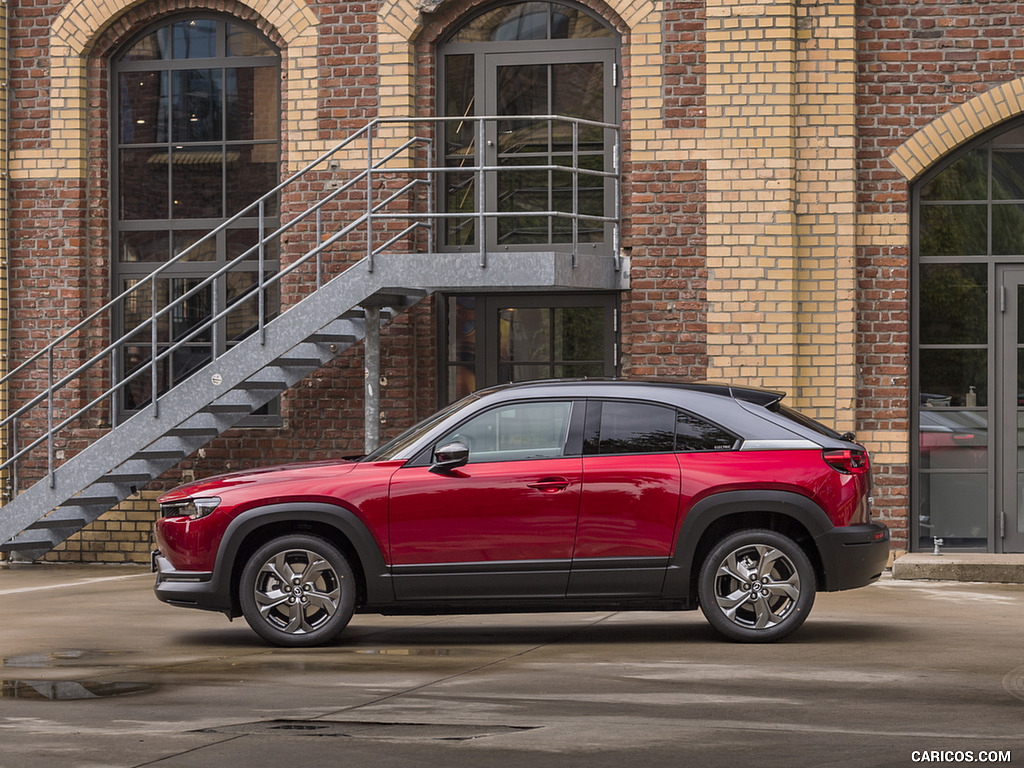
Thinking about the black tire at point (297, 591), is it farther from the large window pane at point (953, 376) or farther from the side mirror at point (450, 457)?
the large window pane at point (953, 376)

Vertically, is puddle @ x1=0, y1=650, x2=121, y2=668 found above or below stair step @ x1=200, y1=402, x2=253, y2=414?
below

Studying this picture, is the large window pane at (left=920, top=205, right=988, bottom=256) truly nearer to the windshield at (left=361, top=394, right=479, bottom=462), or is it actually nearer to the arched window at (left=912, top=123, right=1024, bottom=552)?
the arched window at (left=912, top=123, right=1024, bottom=552)

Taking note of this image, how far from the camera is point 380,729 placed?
6.25 m

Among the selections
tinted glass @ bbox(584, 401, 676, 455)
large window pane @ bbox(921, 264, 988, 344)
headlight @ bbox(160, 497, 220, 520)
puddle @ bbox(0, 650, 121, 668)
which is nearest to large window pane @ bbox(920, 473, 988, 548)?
large window pane @ bbox(921, 264, 988, 344)

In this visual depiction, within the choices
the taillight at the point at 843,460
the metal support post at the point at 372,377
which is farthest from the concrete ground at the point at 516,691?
the metal support post at the point at 372,377

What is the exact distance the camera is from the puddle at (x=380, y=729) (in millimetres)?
6082

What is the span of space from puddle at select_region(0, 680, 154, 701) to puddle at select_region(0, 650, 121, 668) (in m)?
0.64

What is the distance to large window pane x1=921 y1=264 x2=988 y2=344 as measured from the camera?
13398 mm

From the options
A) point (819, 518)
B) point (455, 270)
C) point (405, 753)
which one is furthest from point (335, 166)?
point (405, 753)

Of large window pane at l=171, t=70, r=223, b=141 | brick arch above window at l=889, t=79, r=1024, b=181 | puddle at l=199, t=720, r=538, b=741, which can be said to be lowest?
puddle at l=199, t=720, r=538, b=741

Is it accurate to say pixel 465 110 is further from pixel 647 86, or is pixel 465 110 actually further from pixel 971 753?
pixel 971 753

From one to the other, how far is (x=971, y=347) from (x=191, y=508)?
7.64 meters

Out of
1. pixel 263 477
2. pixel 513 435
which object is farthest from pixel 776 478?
pixel 263 477

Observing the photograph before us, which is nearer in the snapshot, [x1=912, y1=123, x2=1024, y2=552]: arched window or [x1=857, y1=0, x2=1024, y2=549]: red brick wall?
[x1=857, y1=0, x2=1024, y2=549]: red brick wall
